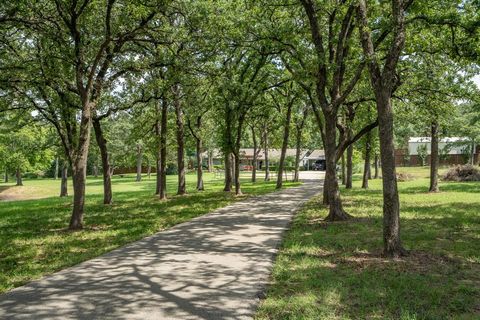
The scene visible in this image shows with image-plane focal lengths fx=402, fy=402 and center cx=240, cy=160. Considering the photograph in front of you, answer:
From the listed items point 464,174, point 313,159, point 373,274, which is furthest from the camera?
point 313,159

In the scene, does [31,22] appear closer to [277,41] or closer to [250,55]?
[277,41]

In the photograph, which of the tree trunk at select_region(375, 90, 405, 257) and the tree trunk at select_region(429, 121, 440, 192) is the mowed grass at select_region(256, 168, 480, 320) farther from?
the tree trunk at select_region(429, 121, 440, 192)

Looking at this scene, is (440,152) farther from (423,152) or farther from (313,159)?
(313,159)

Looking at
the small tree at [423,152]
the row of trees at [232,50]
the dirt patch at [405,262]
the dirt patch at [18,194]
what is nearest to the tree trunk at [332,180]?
the row of trees at [232,50]

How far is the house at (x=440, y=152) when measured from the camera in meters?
54.2

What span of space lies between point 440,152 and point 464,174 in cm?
2836

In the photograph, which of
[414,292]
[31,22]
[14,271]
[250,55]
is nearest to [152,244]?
[14,271]

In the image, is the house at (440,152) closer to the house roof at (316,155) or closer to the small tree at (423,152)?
the small tree at (423,152)

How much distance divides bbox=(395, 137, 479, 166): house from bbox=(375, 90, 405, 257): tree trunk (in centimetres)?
4726

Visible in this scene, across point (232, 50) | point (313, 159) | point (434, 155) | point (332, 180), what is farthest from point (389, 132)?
point (313, 159)

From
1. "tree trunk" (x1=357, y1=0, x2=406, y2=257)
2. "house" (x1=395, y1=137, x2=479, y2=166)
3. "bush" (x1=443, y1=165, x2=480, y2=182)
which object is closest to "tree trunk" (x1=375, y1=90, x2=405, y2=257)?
"tree trunk" (x1=357, y1=0, x2=406, y2=257)

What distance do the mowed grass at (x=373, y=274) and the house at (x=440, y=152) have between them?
45.1 metres

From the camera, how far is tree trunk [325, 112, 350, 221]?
1236cm

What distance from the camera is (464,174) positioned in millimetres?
30719
